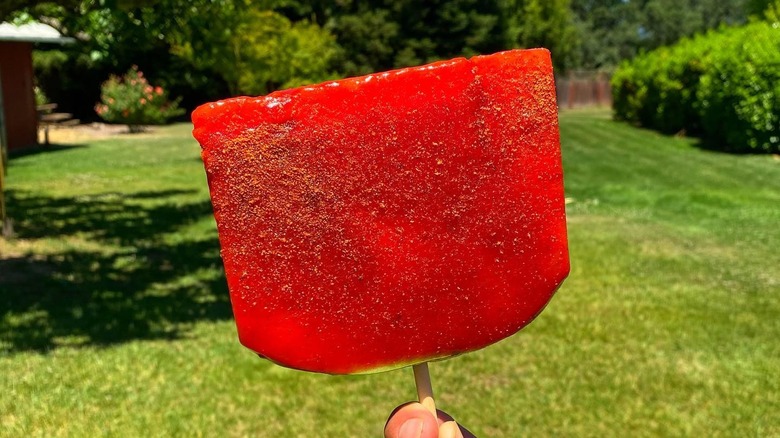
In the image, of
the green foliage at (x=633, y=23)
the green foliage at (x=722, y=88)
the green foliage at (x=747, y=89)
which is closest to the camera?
the green foliage at (x=747, y=89)

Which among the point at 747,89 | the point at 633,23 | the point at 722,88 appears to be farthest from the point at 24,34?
the point at 633,23

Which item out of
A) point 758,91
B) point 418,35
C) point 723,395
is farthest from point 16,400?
point 418,35

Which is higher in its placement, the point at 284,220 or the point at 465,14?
the point at 284,220

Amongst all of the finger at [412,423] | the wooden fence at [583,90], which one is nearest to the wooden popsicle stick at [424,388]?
the finger at [412,423]

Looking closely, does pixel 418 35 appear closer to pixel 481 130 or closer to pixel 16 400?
pixel 16 400

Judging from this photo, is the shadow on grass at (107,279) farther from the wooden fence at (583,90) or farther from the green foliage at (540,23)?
the wooden fence at (583,90)

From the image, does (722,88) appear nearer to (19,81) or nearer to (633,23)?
(19,81)
